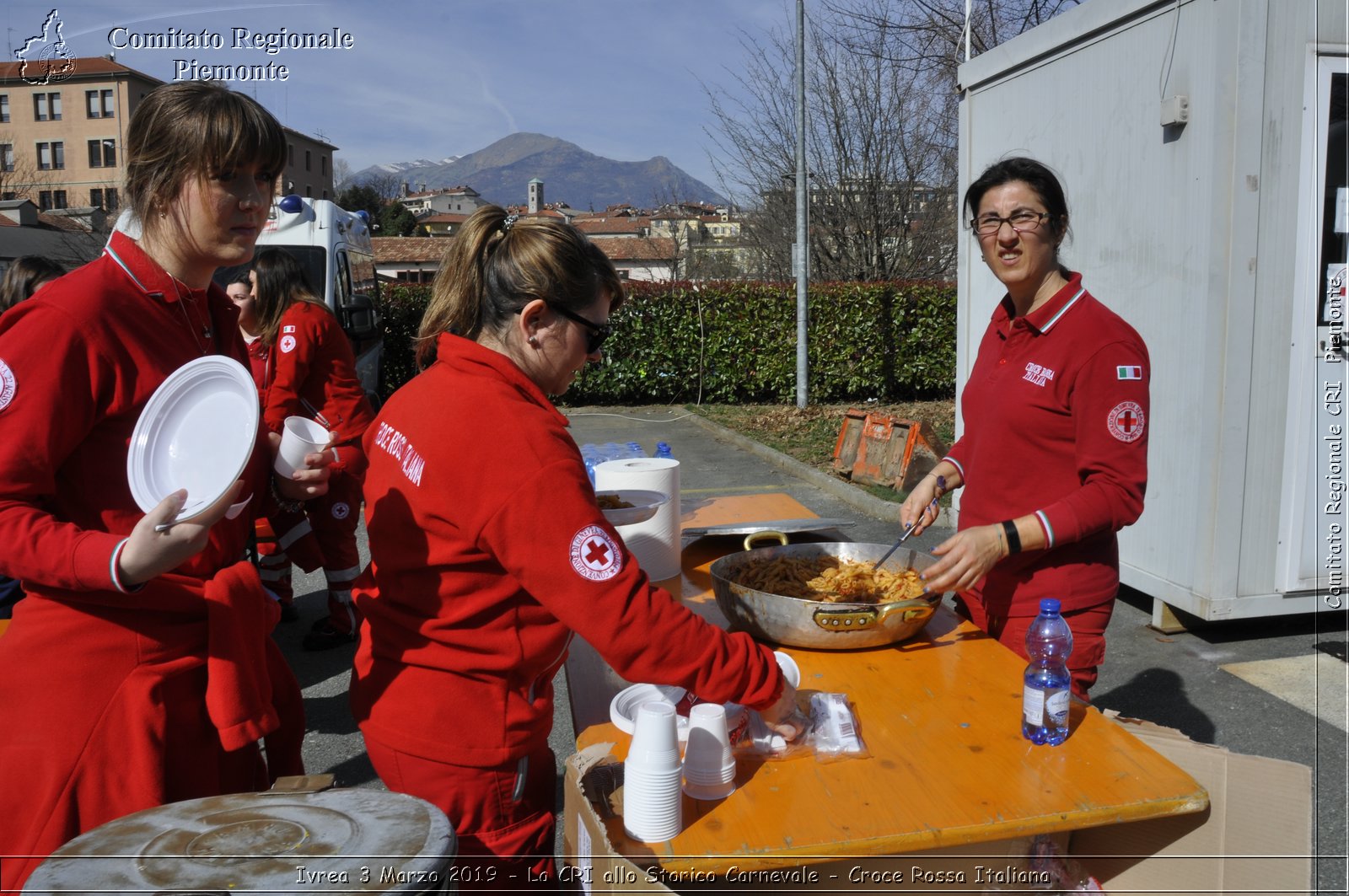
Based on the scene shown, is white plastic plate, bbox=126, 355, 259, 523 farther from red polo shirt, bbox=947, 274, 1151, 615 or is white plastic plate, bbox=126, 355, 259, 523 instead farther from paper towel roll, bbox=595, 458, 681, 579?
red polo shirt, bbox=947, 274, 1151, 615

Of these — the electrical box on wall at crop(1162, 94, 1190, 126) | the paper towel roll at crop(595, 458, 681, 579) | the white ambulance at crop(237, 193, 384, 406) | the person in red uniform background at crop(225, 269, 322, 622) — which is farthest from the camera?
the white ambulance at crop(237, 193, 384, 406)

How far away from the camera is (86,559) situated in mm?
1568

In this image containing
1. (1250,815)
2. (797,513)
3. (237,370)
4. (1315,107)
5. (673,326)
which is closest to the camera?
(237,370)

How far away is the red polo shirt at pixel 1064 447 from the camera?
2266mm

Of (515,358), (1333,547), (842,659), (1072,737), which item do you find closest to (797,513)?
(842,659)

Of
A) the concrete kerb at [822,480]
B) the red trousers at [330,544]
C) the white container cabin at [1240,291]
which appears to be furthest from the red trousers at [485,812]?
the concrete kerb at [822,480]

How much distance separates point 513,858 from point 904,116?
58.4 ft

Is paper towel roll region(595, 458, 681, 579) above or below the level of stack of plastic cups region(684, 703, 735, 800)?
above

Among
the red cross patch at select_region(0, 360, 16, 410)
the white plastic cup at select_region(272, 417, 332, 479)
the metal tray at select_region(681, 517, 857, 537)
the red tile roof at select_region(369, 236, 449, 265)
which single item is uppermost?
the red tile roof at select_region(369, 236, 449, 265)

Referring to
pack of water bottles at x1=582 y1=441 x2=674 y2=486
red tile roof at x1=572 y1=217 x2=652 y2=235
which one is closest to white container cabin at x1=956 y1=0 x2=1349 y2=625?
pack of water bottles at x1=582 y1=441 x2=674 y2=486

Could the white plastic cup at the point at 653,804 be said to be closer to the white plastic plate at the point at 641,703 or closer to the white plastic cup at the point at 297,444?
the white plastic plate at the point at 641,703

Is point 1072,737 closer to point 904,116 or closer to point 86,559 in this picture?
point 86,559

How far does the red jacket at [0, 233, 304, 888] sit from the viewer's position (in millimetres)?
1593

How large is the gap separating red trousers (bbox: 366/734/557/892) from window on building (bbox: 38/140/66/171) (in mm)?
54545
